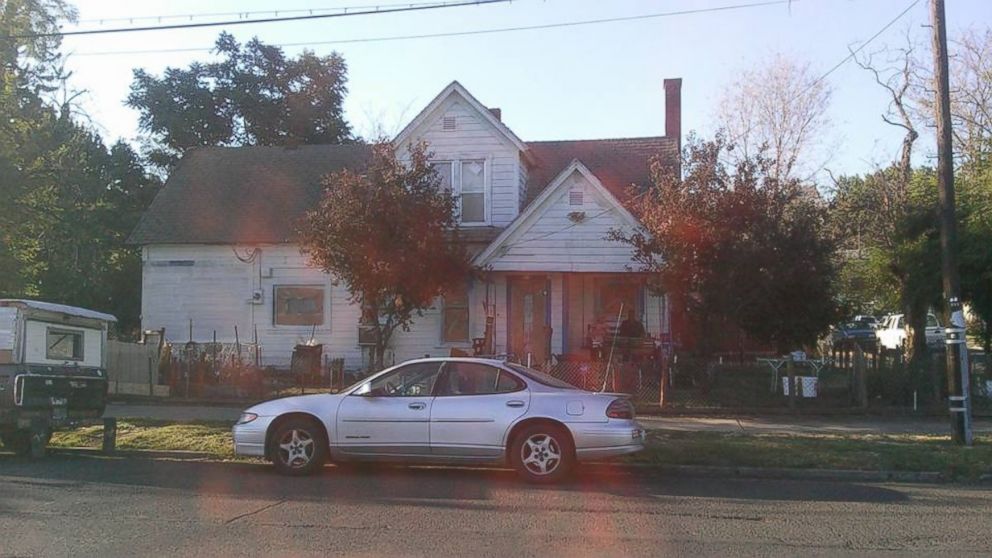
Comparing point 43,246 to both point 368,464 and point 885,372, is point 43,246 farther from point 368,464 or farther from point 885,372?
point 885,372

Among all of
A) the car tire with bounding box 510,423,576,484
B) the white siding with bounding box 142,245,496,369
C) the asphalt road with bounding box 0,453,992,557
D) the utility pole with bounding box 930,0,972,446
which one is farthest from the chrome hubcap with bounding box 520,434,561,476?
the white siding with bounding box 142,245,496,369

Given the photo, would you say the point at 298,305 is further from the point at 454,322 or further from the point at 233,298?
the point at 454,322

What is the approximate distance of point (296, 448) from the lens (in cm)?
1094

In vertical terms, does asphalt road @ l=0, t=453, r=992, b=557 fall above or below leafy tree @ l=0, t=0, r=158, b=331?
below

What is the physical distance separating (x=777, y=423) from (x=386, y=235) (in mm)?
7718

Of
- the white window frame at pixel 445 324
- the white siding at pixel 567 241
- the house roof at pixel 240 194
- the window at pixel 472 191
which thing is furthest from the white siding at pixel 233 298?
the white siding at pixel 567 241

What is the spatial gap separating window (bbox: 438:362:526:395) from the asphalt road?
3.47ft

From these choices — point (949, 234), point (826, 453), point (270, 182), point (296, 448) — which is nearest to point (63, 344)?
point (296, 448)

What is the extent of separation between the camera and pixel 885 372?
54.6 feet

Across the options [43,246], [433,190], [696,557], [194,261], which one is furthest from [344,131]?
[696,557]

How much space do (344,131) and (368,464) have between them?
33.5m

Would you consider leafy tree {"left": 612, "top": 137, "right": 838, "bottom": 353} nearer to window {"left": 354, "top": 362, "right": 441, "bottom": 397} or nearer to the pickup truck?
window {"left": 354, "top": 362, "right": 441, "bottom": 397}

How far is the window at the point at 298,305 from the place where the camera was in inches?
907

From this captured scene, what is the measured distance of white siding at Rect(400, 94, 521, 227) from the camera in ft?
72.5
